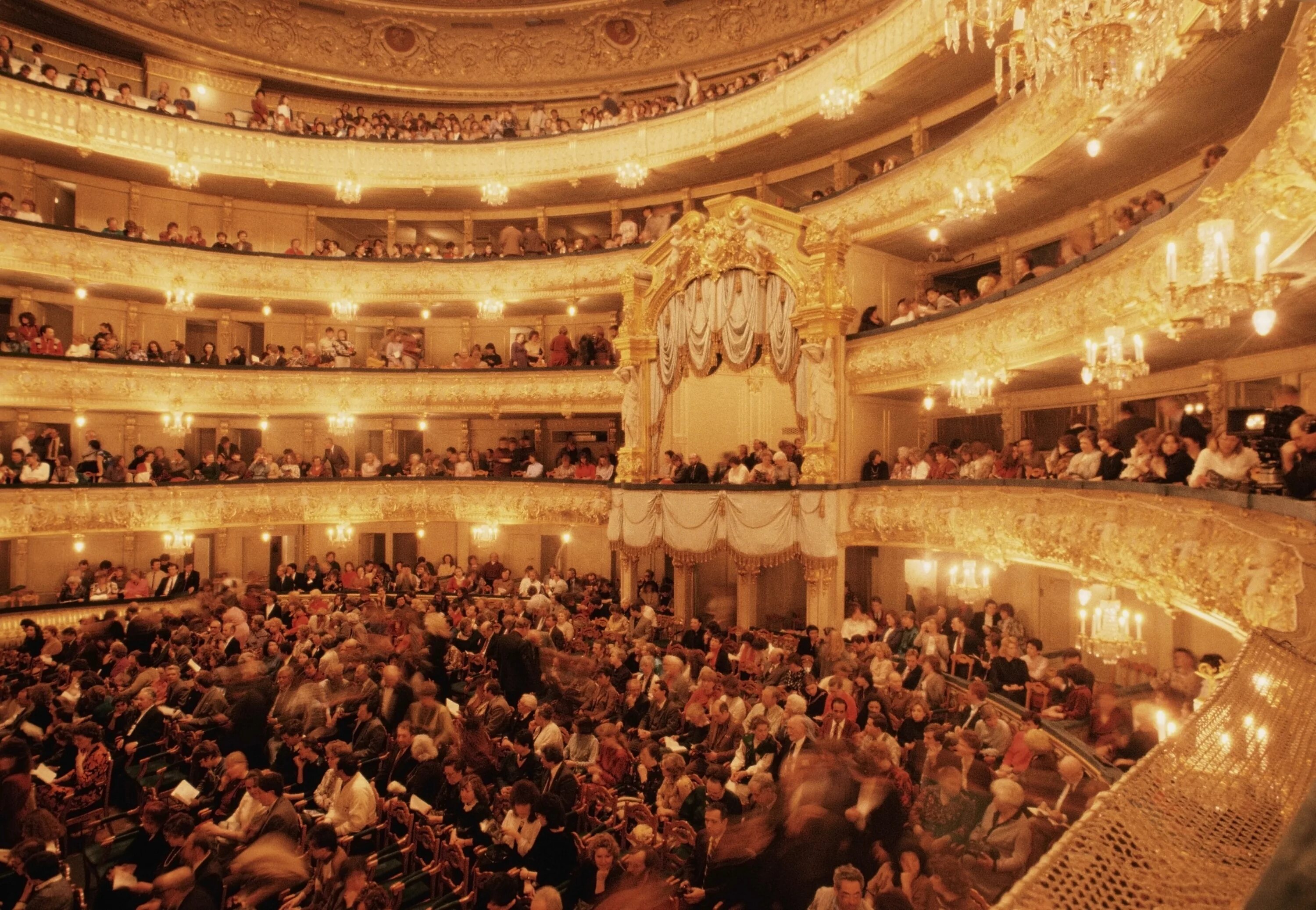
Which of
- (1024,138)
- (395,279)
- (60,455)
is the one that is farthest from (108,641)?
(1024,138)

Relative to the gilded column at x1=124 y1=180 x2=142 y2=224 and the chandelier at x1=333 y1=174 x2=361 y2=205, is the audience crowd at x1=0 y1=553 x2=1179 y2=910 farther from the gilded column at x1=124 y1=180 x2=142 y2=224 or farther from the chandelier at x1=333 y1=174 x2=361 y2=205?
the gilded column at x1=124 y1=180 x2=142 y2=224

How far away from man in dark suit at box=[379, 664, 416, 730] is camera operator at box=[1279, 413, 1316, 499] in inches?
374

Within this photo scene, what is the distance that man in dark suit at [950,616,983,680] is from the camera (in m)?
12.9

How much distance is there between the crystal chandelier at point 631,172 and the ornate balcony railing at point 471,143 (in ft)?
1.48

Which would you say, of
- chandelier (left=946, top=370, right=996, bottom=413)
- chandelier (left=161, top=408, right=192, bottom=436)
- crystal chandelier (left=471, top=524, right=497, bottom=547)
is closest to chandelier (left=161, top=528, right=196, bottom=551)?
chandelier (left=161, top=408, right=192, bottom=436)

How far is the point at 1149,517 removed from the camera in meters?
8.85

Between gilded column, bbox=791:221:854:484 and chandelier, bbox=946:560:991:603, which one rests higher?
gilded column, bbox=791:221:854:484

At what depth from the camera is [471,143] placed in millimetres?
24141

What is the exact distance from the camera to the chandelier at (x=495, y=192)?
2367cm

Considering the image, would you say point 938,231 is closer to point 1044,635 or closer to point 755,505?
point 755,505

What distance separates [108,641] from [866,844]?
13916mm

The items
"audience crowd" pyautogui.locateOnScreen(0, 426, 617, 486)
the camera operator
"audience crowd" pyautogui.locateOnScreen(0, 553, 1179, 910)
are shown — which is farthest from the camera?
"audience crowd" pyautogui.locateOnScreen(0, 426, 617, 486)

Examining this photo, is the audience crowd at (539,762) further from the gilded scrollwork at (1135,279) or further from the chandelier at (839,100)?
the chandelier at (839,100)

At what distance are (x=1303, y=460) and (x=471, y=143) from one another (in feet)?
75.5
